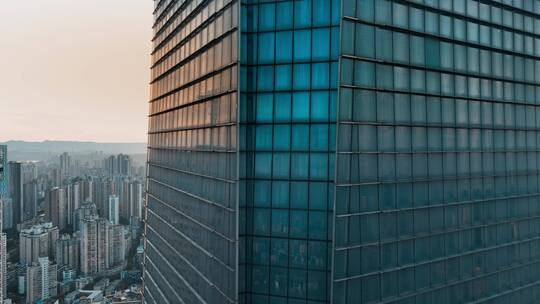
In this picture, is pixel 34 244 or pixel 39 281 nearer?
pixel 39 281

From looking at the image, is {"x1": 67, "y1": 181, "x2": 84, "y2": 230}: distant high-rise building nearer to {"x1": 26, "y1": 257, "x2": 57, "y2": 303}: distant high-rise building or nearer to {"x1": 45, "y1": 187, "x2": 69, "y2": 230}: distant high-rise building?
{"x1": 45, "y1": 187, "x2": 69, "y2": 230}: distant high-rise building

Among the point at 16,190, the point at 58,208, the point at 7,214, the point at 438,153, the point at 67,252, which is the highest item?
the point at 438,153

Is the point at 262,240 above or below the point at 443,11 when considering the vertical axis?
below

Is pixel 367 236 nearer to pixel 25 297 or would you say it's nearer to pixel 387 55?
pixel 387 55

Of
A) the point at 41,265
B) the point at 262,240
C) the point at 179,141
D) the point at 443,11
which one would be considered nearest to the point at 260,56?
the point at 262,240

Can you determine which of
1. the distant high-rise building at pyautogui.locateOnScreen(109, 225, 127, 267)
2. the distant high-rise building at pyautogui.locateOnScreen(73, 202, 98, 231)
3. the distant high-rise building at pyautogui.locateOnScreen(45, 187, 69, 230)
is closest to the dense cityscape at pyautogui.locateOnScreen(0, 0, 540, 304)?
the distant high-rise building at pyautogui.locateOnScreen(109, 225, 127, 267)

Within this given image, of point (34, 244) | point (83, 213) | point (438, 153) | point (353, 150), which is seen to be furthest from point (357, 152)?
point (83, 213)

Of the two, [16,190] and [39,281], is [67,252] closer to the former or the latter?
[39,281]
